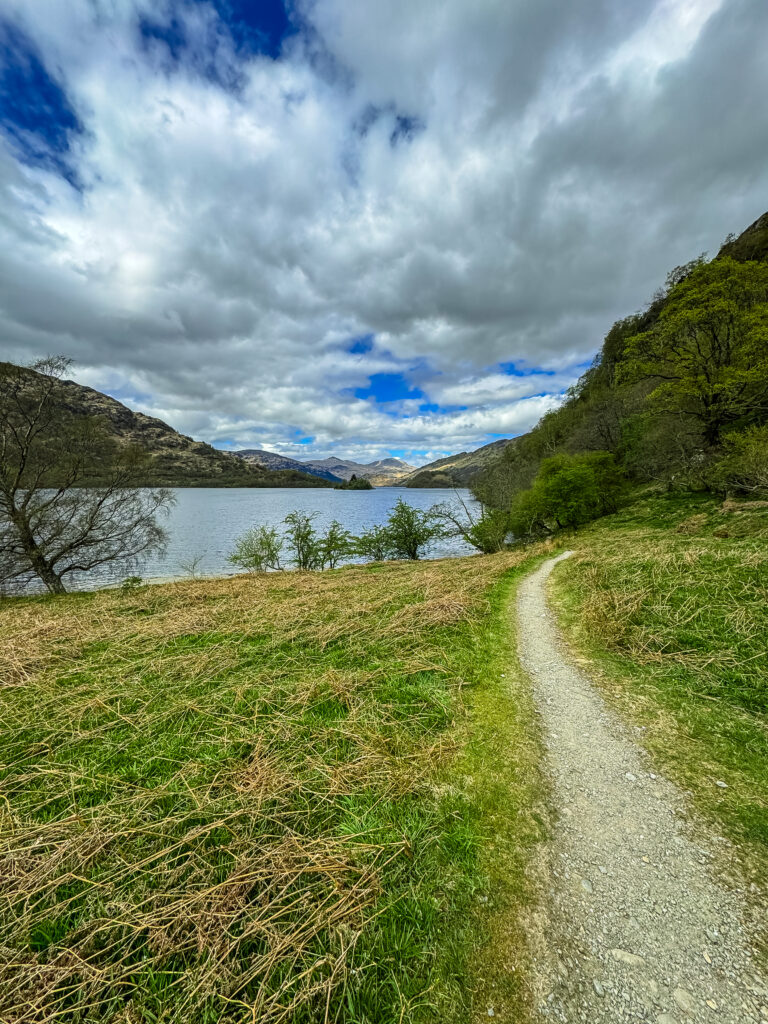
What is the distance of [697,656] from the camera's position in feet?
20.5

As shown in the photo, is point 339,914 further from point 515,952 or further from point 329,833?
point 515,952

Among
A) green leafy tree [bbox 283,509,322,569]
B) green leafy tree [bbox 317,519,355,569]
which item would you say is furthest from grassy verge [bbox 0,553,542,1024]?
green leafy tree [bbox 317,519,355,569]

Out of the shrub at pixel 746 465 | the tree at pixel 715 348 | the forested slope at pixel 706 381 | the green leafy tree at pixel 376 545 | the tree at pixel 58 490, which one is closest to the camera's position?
the tree at pixel 58 490

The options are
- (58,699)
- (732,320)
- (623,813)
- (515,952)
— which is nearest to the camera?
(515,952)

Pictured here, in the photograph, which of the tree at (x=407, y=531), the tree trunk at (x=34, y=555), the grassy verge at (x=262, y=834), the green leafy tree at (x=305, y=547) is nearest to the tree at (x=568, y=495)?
the tree at (x=407, y=531)

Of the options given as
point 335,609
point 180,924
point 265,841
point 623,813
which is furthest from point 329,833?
point 335,609

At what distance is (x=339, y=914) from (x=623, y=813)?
2961 millimetres

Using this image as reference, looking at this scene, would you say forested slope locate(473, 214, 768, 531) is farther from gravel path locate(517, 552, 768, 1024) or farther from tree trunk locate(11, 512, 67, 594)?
tree trunk locate(11, 512, 67, 594)

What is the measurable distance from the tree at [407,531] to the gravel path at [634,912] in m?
25.3

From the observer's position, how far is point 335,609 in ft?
32.9

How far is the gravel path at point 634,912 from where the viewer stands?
86.6 inches

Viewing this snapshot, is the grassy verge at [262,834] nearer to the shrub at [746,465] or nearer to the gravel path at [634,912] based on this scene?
the gravel path at [634,912]

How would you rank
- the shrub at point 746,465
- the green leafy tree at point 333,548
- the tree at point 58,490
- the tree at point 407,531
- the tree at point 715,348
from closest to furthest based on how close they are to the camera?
the tree at point 58,490, the shrub at point 746,465, the tree at point 715,348, the green leafy tree at point 333,548, the tree at point 407,531

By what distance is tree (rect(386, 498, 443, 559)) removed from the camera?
29844 millimetres
